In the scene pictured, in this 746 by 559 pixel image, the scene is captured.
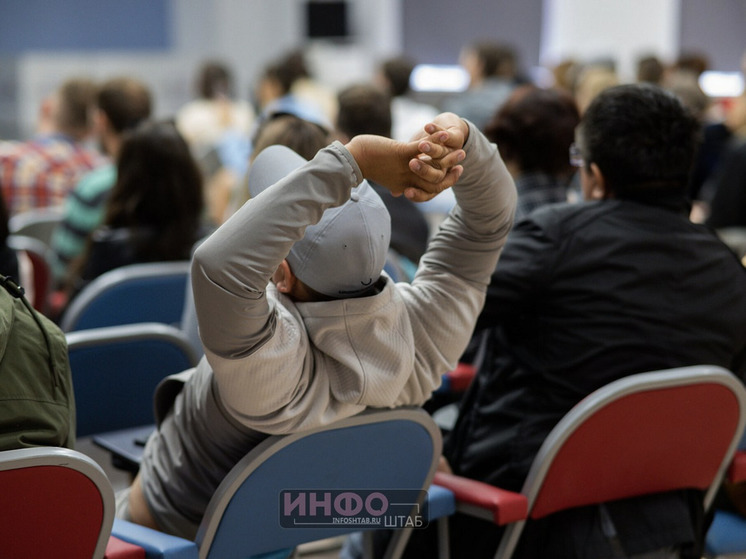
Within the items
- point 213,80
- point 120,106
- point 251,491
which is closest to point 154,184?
point 120,106

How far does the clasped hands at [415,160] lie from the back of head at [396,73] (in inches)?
218

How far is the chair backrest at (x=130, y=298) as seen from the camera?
259 centimetres

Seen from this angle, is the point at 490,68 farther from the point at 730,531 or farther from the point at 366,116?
the point at 730,531

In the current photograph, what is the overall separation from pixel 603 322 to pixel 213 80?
5.83 m

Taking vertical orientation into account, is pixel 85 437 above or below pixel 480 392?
below

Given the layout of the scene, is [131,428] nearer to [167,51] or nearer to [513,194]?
[513,194]

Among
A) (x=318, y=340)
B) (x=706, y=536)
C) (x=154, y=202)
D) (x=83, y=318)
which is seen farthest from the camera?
(x=154, y=202)

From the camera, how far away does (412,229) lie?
321 cm

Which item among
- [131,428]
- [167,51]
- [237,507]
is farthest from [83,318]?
[167,51]

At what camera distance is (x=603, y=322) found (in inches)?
73.2

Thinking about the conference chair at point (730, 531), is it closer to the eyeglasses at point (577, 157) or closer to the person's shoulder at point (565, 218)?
the person's shoulder at point (565, 218)

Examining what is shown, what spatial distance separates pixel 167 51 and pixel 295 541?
10.1m

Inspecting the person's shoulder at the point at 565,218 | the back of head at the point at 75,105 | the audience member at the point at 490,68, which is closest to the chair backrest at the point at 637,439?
the person's shoulder at the point at 565,218

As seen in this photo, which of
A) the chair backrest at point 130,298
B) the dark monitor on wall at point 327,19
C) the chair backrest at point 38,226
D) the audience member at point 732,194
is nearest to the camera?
the chair backrest at point 130,298
